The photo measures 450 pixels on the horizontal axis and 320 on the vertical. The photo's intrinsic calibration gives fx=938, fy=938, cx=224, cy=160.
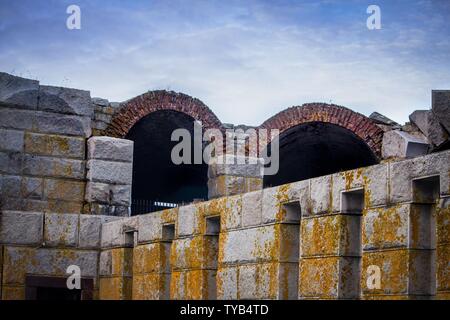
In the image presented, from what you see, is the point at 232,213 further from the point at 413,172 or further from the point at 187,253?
the point at 413,172

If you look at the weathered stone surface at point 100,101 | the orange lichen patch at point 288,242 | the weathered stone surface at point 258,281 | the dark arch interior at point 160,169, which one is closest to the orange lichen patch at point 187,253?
the weathered stone surface at point 258,281

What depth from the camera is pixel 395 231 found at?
26.0 ft

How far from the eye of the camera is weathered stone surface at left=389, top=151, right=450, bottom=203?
741cm

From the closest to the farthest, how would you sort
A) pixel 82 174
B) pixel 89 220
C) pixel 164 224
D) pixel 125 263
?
1. pixel 164 224
2. pixel 125 263
3. pixel 89 220
4. pixel 82 174

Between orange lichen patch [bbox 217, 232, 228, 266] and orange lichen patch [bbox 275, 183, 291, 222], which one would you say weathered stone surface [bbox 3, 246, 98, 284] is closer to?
orange lichen patch [bbox 217, 232, 228, 266]

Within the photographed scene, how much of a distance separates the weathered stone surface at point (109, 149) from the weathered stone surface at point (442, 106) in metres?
5.04

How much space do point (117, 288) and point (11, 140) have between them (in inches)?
125

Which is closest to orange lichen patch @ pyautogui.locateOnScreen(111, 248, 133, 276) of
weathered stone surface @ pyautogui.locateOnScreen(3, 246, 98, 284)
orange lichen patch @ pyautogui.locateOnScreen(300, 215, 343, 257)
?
weathered stone surface @ pyautogui.locateOnScreen(3, 246, 98, 284)

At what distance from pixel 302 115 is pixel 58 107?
5660 millimetres

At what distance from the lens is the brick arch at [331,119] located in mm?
18500

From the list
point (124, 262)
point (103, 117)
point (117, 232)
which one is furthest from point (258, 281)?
point (103, 117)

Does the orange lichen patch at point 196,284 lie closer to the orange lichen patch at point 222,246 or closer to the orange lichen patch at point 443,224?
the orange lichen patch at point 222,246
